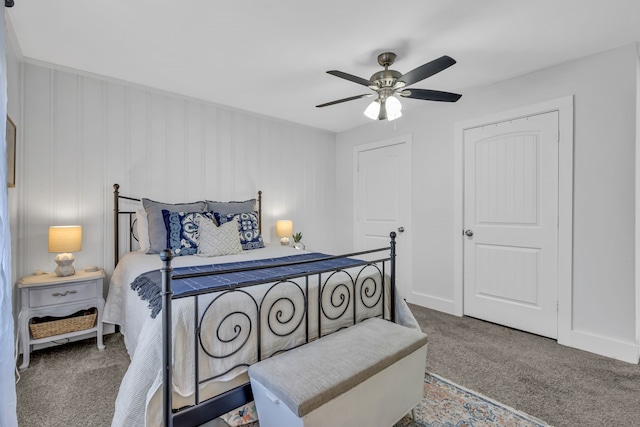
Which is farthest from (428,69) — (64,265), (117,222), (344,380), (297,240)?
(64,265)

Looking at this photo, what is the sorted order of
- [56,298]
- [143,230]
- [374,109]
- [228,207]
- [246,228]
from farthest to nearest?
[228,207], [246,228], [143,230], [374,109], [56,298]

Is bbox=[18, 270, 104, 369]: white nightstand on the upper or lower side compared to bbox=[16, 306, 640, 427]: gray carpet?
upper

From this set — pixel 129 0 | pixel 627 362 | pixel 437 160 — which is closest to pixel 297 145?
pixel 437 160

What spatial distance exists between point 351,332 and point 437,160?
254 cm

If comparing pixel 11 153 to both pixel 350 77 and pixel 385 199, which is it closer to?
pixel 350 77

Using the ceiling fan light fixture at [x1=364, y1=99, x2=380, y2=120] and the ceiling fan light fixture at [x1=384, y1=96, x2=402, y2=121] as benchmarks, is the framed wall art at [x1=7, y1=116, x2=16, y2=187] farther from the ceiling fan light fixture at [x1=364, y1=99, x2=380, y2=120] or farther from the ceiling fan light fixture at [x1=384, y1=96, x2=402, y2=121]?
the ceiling fan light fixture at [x1=384, y1=96, x2=402, y2=121]

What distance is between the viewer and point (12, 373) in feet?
4.07

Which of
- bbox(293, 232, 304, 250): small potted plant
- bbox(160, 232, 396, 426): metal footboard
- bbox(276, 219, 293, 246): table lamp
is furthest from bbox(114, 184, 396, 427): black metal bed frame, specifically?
bbox(293, 232, 304, 250): small potted plant

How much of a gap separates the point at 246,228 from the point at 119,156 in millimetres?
1412

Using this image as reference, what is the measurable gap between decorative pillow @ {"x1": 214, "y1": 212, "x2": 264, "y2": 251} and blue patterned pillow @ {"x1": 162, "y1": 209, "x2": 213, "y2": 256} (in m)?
0.29

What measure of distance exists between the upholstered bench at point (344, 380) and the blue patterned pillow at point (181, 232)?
1.61 m

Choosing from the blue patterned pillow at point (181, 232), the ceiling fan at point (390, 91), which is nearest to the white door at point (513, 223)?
the ceiling fan at point (390, 91)

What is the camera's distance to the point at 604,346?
241 cm

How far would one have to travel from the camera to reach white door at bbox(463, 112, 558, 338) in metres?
2.76
